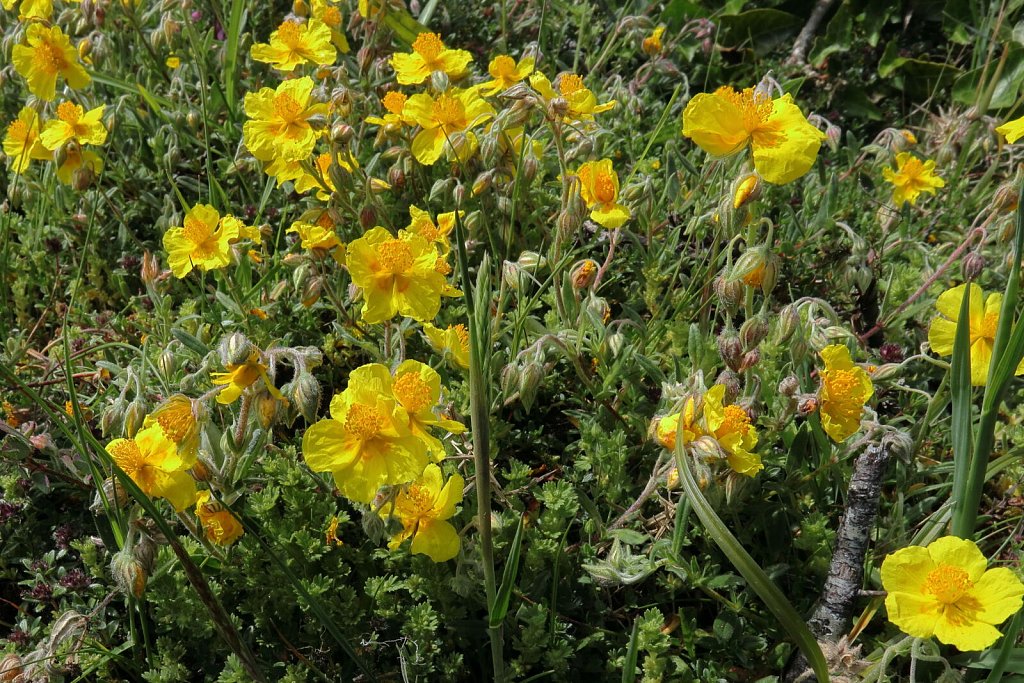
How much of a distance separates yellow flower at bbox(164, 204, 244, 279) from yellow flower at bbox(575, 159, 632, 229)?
0.92 metres

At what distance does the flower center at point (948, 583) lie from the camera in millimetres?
1556

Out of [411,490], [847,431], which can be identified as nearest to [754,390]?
[847,431]

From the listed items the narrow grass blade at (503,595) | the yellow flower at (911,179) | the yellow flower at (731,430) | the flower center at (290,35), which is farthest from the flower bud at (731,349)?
the flower center at (290,35)

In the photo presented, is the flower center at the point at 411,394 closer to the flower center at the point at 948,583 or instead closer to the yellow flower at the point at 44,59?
the flower center at the point at 948,583

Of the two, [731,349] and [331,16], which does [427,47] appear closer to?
[331,16]

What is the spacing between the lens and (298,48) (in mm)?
2750

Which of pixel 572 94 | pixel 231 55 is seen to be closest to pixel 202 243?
pixel 572 94

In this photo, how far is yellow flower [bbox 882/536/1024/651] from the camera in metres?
1.54

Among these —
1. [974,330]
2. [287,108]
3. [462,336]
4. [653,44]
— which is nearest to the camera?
[974,330]

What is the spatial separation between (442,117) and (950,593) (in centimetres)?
168

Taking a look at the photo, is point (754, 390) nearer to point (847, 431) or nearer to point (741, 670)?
point (847, 431)

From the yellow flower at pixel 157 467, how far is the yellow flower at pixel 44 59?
1558mm

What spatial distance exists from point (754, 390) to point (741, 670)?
2.04 ft

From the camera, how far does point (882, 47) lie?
4.44 metres
